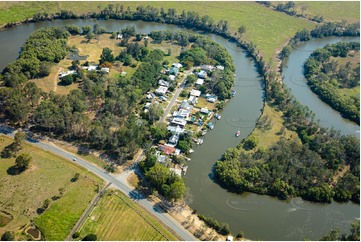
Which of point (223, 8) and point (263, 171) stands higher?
point (223, 8)

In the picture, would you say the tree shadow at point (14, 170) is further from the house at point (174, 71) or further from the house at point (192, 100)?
the house at point (174, 71)

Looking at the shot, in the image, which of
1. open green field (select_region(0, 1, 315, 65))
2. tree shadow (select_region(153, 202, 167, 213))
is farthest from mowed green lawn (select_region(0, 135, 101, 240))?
open green field (select_region(0, 1, 315, 65))

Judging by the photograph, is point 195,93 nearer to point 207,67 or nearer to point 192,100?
point 192,100

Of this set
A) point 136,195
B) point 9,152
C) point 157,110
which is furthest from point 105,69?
point 136,195

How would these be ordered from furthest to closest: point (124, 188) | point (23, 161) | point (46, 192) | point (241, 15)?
point (241, 15) < point (23, 161) < point (124, 188) < point (46, 192)

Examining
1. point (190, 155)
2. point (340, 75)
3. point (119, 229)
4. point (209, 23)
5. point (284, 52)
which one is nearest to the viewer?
point (119, 229)

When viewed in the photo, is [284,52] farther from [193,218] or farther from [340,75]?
[193,218]

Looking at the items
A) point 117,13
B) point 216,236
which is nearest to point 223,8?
point 117,13
